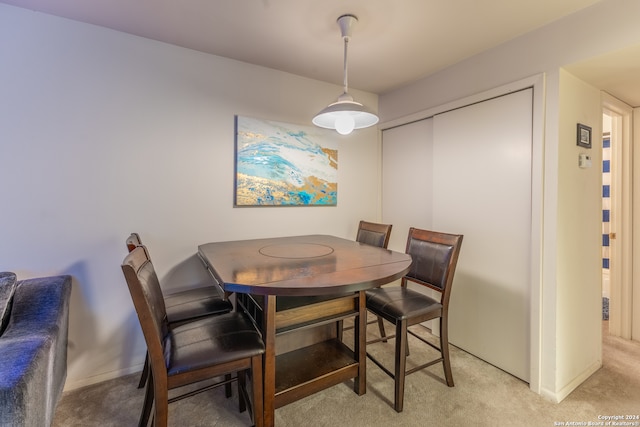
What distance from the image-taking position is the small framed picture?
6.26 ft

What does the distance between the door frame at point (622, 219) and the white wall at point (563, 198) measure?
0.70 meters

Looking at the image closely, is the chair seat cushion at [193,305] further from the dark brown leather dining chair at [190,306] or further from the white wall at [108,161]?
the white wall at [108,161]

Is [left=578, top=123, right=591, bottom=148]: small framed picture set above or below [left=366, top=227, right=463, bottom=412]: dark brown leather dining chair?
above

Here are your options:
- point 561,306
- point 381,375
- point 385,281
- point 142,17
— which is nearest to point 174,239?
point 142,17

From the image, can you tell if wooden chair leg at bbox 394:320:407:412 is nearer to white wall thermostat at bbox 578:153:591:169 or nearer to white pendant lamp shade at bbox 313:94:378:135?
white pendant lamp shade at bbox 313:94:378:135

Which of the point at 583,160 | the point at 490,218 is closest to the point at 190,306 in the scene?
the point at 490,218

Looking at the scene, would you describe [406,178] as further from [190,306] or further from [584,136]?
[190,306]

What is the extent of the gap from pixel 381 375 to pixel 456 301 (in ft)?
3.09

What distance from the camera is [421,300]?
1.90 metres

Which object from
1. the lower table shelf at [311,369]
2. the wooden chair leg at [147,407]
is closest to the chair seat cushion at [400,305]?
the lower table shelf at [311,369]

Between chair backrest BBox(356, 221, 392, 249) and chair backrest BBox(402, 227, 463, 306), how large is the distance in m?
0.24

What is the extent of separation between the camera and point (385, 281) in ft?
4.42

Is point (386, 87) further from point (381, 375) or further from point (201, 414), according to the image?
point (201, 414)

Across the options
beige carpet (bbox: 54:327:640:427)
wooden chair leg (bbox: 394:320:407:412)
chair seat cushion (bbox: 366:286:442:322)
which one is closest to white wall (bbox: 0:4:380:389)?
beige carpet (bbox: 54:327:640:427)
